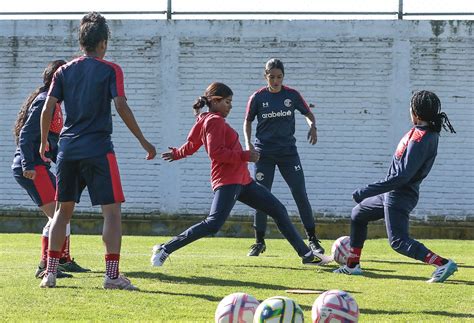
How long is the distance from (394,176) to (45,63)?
36.8 ft

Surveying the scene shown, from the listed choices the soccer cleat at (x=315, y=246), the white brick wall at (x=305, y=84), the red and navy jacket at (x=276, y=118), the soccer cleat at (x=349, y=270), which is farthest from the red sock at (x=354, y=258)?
the white brick wall at (x=305, y=84)

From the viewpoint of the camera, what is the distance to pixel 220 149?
904cm

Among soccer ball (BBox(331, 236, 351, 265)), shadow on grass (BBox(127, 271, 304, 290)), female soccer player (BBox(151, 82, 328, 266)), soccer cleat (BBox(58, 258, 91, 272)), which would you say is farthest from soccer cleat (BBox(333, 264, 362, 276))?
soccer cleat (BBox(58, 258, 91, 272))

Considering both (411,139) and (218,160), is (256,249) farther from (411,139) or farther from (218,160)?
(411,139)

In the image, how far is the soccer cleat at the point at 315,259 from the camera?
9805 mm

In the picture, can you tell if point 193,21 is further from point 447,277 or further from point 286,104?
point 447,277

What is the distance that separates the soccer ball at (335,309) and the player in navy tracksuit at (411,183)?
2.94 meters

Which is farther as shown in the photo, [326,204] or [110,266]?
[326,204]

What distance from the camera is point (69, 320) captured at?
19.7 feet

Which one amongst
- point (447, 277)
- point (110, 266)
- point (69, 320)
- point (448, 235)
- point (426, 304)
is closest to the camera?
point (69, 320)

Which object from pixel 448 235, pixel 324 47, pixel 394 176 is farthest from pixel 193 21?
pixel 394 176

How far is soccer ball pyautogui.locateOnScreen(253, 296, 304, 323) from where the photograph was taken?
5312 millimetres

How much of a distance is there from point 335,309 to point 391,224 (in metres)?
3.26

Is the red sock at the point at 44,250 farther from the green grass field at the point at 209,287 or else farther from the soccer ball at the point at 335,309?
the soccer ball at the point at 335,309
